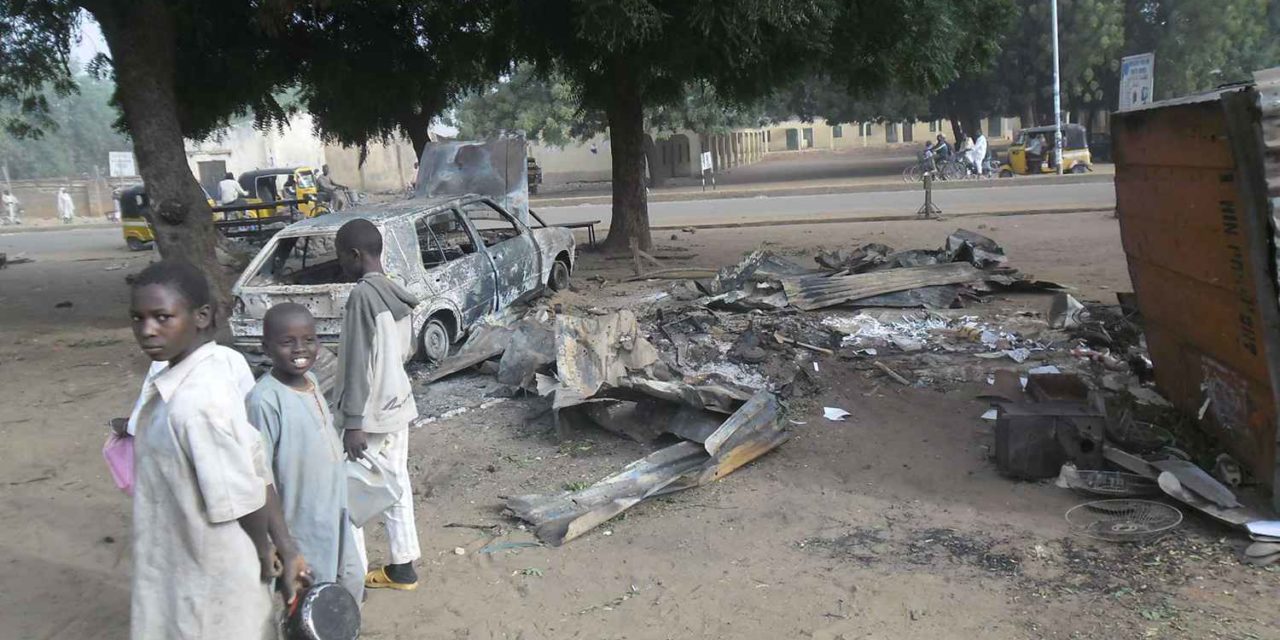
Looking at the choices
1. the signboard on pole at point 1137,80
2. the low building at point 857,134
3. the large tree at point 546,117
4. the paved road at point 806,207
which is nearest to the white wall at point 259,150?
the large tree at point 546,117

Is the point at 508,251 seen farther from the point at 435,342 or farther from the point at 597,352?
the point at 597,352

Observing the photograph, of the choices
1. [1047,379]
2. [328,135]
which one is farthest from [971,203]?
[1047,379]

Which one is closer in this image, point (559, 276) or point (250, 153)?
point (559, 276)

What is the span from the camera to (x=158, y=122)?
31.6ft

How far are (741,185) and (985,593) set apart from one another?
30.2 m

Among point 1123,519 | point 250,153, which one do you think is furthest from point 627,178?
point 250,153

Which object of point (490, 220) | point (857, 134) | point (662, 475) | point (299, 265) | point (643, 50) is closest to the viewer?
point (662, 475)

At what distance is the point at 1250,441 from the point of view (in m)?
4.29

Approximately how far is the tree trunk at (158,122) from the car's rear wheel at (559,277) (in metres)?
3.38

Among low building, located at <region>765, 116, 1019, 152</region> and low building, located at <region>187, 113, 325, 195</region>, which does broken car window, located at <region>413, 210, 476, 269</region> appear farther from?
low building, located at <region>765, 116, 1019, 152</region>

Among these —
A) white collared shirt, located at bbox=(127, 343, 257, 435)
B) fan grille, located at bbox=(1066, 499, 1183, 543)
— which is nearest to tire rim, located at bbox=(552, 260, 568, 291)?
fan grille, located at bbox=(1066, 499, 1183, 543)

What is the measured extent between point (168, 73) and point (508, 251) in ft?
13.4

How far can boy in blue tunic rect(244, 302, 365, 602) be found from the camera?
3.02 m

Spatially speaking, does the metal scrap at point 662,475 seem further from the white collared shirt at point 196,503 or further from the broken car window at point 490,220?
the broken car window at point 490,220
